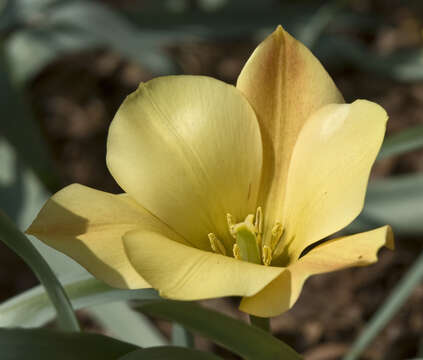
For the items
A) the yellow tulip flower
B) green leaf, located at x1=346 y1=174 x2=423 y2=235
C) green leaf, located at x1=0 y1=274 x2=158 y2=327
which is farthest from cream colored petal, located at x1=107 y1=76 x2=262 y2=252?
green leaf, located at x1=346 y1=174 x2=423 y2=235

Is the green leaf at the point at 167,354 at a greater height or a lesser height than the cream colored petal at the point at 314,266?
lesser

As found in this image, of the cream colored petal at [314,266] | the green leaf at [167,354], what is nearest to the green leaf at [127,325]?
the green leaf at [167,354]

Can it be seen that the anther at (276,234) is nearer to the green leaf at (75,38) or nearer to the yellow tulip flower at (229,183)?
the yellow tulip flower at (229,183)

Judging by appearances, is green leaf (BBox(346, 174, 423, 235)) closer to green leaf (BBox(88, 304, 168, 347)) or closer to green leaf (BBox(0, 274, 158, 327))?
green leaf (BBox(88, 304, 168, 347))

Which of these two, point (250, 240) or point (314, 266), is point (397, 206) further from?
point (314, 266)

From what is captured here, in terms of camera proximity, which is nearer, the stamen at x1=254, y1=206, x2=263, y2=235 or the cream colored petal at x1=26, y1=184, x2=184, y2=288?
the cream colored petal at x1=26, y1=184, x2=184, y2=288

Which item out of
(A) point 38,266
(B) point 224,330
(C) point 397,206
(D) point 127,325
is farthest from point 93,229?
(C) point 397,206

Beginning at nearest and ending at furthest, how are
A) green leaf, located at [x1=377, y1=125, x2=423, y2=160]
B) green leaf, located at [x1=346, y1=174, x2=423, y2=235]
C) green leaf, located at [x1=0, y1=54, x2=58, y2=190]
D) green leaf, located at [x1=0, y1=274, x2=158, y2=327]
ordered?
green leaf, located at [x1=0, y1=274, x2=158, y2=327] → green leaf, located at [x1=377, y1=125, x2=423, y2=160] → green leaf, located at [x1=346, y1=174, x2=423, y2=235] → green leaf, located at [x1=0, y1=54, x2=58, y2=190]
